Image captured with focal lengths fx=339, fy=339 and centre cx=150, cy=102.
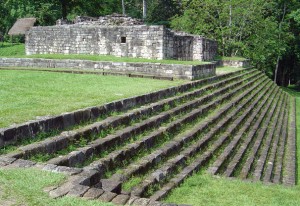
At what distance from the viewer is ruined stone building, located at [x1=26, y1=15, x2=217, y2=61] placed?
14922 mm

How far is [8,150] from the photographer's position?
4.28 metres

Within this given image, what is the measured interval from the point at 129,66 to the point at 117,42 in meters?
3.27

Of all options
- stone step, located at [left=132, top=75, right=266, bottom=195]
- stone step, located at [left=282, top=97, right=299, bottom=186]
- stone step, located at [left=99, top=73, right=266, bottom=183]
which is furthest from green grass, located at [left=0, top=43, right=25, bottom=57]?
stone step, located at [left=99, top=73, right=266, bottom=183]

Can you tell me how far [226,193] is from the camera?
203 inches

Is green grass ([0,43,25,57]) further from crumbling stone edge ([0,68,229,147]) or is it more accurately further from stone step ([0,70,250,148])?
crumbling stone edge ([0,68,229,147])

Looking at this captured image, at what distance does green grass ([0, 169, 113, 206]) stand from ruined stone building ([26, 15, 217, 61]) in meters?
11.7

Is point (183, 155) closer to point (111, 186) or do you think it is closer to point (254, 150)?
point (111, 186)

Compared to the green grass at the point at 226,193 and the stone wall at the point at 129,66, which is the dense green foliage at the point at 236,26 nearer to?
the stone wall at the point at 129,66

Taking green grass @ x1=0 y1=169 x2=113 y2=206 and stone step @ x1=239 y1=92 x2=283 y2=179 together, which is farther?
stone step @ x1=239 y1=92 x2=283 y2=179

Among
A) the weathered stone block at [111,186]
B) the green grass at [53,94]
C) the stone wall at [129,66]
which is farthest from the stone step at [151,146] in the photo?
the stone wall at [129,66]

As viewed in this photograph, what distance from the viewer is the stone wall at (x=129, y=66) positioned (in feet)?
38.2

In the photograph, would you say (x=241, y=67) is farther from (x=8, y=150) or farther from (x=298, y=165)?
(x=8, y=150)

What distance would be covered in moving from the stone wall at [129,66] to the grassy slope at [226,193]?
20.0 feet

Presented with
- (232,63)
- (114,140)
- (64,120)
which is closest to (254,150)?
(114,140)
